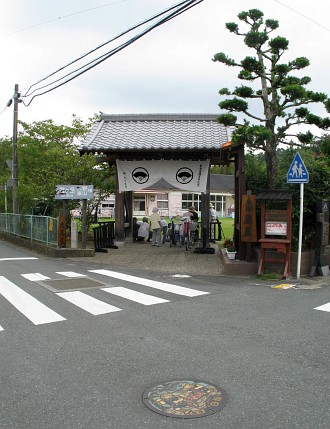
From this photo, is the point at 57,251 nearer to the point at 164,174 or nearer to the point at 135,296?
the point at 164,174

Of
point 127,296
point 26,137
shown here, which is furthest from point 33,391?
point 26,137

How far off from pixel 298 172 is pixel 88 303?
5766mm

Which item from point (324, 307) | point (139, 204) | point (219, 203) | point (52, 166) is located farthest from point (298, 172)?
point (219, 203)

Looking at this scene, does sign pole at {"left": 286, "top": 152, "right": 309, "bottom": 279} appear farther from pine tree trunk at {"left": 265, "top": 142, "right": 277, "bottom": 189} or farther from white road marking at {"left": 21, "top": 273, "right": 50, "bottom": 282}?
white road marking at {"left": 21, "top": 273, "right": 50, "bottom": 282}

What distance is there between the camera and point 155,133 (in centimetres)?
1602

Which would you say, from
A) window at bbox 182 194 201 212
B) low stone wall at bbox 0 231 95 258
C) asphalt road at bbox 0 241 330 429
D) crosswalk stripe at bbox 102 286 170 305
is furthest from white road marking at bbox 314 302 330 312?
window at bbox 182 194 201 212

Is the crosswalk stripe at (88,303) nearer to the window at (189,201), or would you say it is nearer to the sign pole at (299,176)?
the sign pole at (299,176)

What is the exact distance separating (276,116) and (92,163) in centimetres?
1014

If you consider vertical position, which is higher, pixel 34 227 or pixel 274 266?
pixel 34 227

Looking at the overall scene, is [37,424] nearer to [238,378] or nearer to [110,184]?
[238,378]

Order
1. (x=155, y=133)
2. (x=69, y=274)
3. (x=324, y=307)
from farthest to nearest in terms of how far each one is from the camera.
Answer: (x=155, y=133) < (x=69, y=274) < (x=324, y=307)

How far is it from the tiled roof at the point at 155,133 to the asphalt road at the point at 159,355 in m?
A: 6.94

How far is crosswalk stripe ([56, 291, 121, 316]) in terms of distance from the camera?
6707 millimetres

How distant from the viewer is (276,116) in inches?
445
